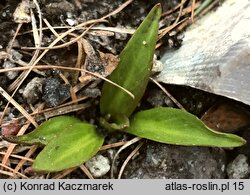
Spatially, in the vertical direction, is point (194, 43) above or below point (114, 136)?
above

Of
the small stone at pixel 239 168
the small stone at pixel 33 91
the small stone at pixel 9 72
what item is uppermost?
the small stone at pixel 9 72

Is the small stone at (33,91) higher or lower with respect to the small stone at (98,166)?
higher

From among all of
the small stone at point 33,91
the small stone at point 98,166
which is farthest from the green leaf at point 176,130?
the small stone at point 33,91

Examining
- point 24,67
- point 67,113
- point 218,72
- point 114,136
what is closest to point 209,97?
point 218,72

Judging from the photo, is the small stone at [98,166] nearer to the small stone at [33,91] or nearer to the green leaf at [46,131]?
the green leaf at [46,131]

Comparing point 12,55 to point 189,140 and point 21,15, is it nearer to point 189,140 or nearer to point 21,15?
point 21,15

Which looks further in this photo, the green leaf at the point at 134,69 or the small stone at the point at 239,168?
the small stone at the point at 239,168

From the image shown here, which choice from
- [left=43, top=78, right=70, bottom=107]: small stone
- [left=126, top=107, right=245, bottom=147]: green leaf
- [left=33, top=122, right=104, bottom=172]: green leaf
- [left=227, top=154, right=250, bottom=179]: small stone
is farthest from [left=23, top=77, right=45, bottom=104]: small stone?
[left=227, top=154, right=250, bottom=179]: small stone
